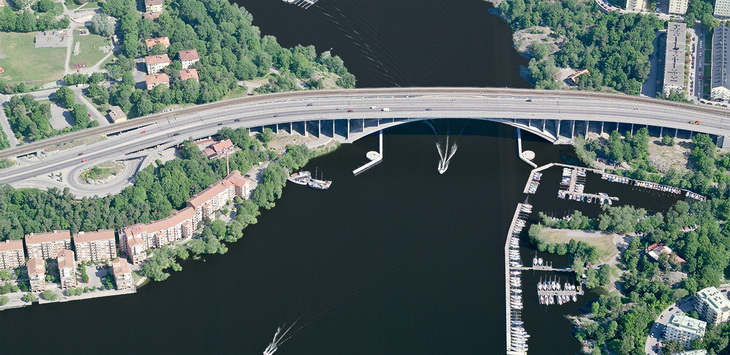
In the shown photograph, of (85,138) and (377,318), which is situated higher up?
(85,138)

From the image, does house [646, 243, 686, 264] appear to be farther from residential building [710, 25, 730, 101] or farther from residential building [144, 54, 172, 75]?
residential building [144, 54, 172, 75]

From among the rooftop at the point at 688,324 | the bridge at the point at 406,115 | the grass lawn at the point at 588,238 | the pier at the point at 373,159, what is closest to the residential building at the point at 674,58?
the bridge at the point at 406,115

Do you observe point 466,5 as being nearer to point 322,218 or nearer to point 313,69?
point 313,69

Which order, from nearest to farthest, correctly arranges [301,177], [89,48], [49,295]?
[49,295] → [301,177] → [89,48]

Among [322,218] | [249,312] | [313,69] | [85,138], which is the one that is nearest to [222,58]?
[313,69]

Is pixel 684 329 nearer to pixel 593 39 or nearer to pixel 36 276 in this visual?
pixel 593 39

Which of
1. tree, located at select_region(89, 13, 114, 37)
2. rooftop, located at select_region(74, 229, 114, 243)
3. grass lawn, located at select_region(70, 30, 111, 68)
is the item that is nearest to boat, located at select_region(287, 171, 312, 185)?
rooftop, located at select_region(74, 229, 114, 243)

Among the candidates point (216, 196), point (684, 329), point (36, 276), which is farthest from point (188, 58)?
point (684, 329)
